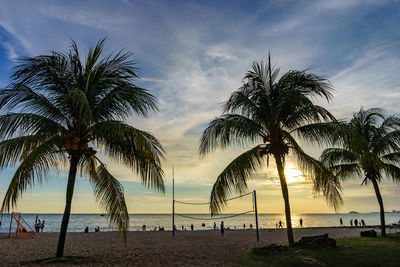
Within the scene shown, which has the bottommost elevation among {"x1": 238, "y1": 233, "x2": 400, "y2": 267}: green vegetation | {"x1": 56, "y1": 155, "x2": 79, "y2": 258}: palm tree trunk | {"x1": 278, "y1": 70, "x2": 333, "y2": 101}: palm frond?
{"x1": 238, "y1": 233, "x2": 400, "y2": 267}: green vegetation

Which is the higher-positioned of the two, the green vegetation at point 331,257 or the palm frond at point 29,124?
the palm frond at point 29,124

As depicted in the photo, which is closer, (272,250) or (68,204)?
(68,204)

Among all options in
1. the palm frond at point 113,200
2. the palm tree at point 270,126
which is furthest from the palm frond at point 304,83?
the palm frond at point 113,200

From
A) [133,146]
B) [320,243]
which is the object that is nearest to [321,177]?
[320,243]

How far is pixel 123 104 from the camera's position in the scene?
1102 centimetres

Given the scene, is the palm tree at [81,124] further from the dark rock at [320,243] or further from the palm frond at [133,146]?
the dark rock at [320,243]

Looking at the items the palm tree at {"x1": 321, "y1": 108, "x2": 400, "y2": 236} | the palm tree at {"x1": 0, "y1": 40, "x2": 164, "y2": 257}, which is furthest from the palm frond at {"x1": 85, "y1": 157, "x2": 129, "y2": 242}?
the palm tree at {"x1": 321, "y1": 108, "x2": 400, "y2": 236}

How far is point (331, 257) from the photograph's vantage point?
33.7 feet

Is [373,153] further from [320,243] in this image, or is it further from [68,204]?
[68,204]

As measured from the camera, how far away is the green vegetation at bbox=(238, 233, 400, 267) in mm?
9719

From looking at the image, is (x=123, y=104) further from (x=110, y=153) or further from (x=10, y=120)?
(x=10, y=120)

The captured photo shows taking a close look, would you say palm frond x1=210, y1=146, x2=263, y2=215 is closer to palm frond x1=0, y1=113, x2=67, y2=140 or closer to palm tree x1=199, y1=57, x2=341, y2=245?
palm tree x1=199, y1=57, x2=341, y2=245

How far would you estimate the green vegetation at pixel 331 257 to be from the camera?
9.72 meters

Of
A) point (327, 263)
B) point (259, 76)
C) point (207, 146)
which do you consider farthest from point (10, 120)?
point (327, 263)
